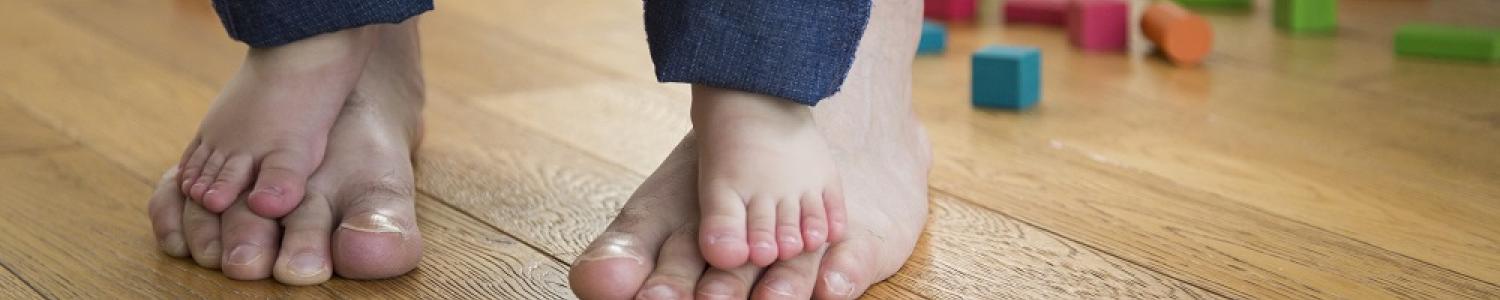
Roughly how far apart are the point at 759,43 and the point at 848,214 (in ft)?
0.46

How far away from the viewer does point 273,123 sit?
104cm

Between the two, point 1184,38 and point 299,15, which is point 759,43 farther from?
point 1184,38

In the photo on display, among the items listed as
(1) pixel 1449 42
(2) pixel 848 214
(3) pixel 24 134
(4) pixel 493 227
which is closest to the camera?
(2) pixel 848 214

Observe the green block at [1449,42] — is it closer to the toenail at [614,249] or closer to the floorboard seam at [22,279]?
the toenail at [614,249]

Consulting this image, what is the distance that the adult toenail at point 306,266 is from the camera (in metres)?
0.92

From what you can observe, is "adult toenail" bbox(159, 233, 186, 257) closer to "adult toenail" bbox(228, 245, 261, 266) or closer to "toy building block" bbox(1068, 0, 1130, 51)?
"adult toenail" bbox(228, 245, 261, 266)

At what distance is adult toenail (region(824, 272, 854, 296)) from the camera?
88cm

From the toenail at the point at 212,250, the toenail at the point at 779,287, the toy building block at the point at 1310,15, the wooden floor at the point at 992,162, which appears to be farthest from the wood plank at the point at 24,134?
the toy building block at the point at 1310,15

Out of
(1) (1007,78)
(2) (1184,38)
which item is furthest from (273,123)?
(2) (1184,38)

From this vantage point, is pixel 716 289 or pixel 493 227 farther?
pixel 493 227

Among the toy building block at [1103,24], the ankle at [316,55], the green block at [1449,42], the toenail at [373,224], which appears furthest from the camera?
the toy building block at [1103,24]

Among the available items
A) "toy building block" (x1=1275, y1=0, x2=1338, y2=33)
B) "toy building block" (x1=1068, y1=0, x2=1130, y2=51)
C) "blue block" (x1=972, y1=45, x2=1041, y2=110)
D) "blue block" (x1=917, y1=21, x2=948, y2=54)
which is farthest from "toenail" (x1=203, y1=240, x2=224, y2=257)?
"toy building block" (x1=1275, y1=0, x2=1338, y2=33)

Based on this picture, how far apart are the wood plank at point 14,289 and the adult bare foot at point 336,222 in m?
0.09

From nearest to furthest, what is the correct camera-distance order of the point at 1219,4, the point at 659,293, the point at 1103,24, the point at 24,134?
the point at 659,293, the point at 24,134, the point at 1103,24, the point at 1219,4
